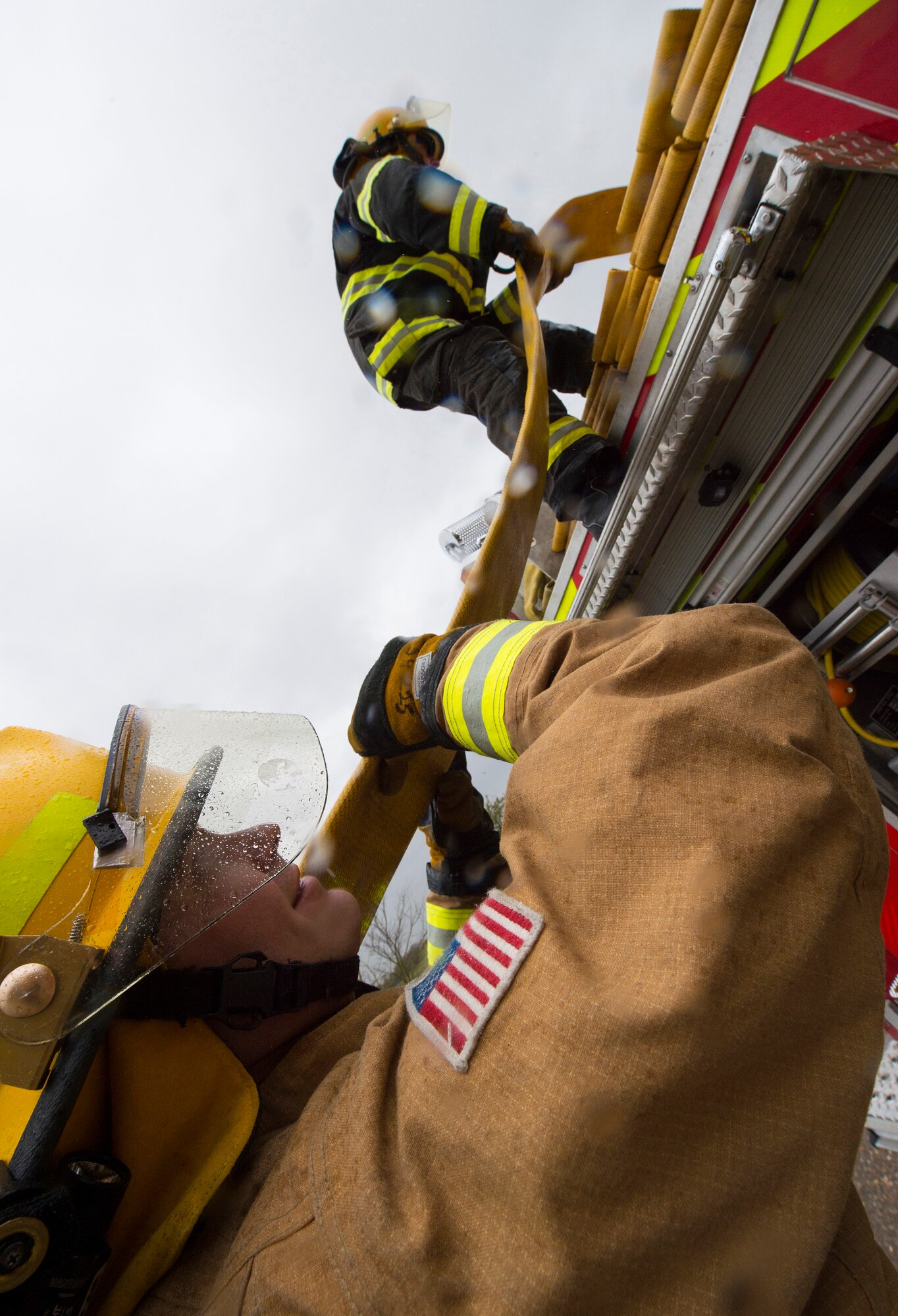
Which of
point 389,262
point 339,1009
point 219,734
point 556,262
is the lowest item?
point 339,1009

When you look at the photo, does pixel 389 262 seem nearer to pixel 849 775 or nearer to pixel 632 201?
pixel 632 201

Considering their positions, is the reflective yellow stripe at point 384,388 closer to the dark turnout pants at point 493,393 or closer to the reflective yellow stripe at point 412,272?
the dark turnout pants at point 493,393

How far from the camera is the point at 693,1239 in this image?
2.07ft

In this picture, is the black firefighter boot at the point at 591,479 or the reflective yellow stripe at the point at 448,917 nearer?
the reflective yellow stripe at the point at 448,917

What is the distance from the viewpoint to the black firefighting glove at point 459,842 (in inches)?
87.5

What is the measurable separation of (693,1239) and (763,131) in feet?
7.55

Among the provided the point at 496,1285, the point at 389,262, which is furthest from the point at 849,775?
the point at 389,262

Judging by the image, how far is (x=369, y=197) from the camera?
248 cm

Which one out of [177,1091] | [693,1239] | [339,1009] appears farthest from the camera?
[339,1009]

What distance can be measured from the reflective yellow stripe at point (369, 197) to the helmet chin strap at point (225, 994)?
2878 millimetres

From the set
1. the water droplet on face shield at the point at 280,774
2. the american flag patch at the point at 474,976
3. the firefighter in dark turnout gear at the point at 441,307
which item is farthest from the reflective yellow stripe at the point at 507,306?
the american flag patch at the point at 474,976

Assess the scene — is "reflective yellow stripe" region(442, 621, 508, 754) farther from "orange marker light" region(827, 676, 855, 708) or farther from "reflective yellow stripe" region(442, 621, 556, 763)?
"orange marker light" region(827, 676, 855, 708)

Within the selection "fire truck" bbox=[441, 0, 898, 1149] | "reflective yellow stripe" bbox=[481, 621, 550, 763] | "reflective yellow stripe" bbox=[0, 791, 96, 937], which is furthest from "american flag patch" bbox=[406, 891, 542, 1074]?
"fire truck" bbox=[441, 0, 898, 1149]

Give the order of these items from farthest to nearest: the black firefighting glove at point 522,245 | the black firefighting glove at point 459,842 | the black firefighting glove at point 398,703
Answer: the black firefighting glove at point 522,245 → the black firefighting glove at point 459,842 → the black firefighting glove at point 398,703
